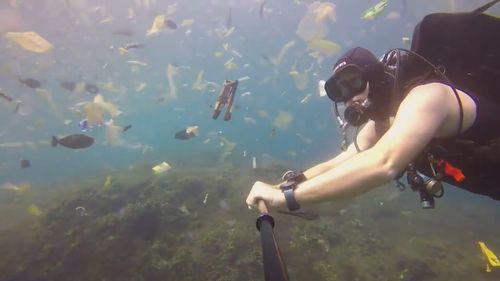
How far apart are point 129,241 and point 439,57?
9818mm

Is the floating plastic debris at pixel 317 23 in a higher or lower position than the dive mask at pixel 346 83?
lower

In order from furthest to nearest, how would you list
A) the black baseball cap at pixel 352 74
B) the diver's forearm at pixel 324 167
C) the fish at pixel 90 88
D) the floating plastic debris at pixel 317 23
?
the floating plastic debris at pixel 317 23 → the fish at pixel 90 88 → the diver's forearm at pixel 324 167 → the black baseball cap at pixel 352 74

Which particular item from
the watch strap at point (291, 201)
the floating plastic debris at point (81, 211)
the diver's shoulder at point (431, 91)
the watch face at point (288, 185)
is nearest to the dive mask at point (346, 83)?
the diver's shoulder at point (431, 91)

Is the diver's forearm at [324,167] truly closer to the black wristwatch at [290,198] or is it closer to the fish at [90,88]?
the black wristwatch at [290,198]

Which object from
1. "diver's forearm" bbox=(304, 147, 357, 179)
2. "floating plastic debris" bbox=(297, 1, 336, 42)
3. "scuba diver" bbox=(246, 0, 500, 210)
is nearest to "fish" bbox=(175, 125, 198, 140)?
"diver's forearm" bbox=(304, 147, 357, 179)

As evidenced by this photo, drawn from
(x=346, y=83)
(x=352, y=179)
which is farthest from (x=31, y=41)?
(x=352, y=179)

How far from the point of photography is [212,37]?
2117 inches

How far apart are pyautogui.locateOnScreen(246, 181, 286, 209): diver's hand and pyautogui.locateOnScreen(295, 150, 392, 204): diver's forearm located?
0.22 m

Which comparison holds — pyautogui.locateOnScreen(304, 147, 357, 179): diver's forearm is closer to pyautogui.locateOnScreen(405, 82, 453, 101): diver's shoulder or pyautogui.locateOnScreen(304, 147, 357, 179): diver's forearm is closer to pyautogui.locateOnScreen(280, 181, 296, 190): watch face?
pyautogui.locateOnScreen(280, 181, 296, 190): watch face

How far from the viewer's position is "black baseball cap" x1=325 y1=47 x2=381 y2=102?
3.09m

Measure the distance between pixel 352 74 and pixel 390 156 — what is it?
0.93 metres

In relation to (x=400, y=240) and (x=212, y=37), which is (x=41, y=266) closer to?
(x=400, y=240)

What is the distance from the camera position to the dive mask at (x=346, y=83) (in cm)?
311

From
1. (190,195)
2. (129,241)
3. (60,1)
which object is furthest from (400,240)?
(60,1)
